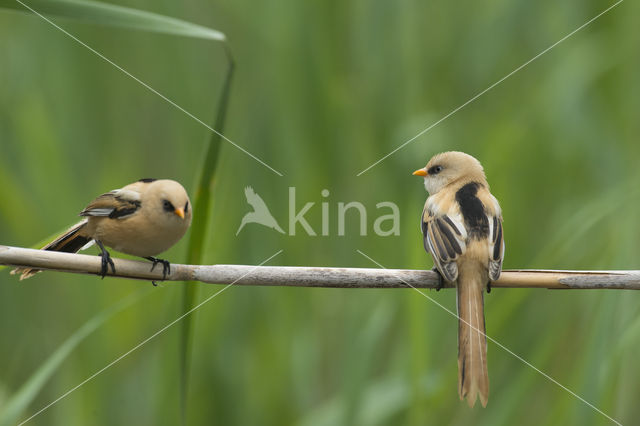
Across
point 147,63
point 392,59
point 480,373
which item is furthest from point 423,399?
point 147,63

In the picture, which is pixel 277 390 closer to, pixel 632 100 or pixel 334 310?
pixel 334 310

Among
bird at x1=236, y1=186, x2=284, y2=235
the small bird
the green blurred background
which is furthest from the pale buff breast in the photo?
bird at x1=236, y1=186, x2=284, y2=235

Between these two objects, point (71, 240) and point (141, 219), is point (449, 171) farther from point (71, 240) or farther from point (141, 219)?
point (71, 240)

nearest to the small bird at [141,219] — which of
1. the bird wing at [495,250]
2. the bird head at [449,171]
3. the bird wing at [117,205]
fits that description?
the bird wing at [117,205]

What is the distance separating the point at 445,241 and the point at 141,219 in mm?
1115

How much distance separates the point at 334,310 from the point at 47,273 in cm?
145

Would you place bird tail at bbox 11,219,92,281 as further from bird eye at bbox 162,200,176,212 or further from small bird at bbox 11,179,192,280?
bird eye at bbox 162,200,176,212

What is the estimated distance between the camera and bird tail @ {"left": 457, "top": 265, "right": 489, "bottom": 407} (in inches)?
85.4

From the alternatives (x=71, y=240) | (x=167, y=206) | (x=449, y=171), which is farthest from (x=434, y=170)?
(x=71, y=240)

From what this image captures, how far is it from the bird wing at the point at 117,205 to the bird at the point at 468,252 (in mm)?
1112

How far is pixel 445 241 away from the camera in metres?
2.66

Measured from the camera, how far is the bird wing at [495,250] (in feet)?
8.11

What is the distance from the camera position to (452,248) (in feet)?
8.58

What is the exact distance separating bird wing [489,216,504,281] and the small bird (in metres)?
1.08
